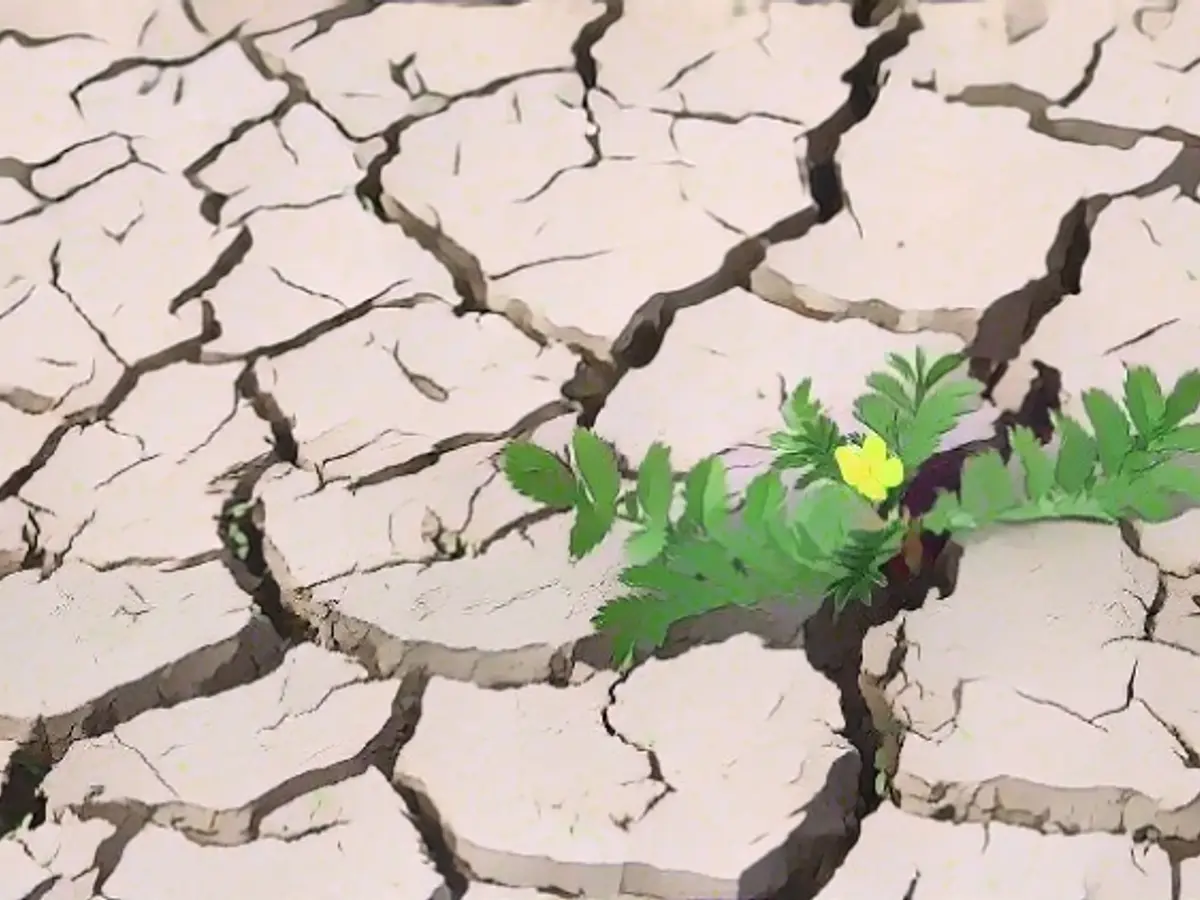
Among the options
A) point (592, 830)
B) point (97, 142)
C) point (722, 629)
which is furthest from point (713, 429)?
point (97, 142)

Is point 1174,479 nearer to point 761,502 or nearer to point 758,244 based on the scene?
point 761,502

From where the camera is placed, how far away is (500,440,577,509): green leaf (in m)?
0.98

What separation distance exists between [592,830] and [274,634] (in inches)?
11.7

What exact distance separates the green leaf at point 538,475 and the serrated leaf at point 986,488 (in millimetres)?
300

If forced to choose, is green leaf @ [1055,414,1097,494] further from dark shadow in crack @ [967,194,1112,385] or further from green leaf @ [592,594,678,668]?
green leaf @ [592,594,678,668]

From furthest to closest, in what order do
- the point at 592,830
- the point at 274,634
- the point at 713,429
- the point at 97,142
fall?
the point at 97,142 → the point at 713,429 → the point at 274,634 → the point at 592,830

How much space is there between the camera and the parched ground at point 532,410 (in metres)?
0.96

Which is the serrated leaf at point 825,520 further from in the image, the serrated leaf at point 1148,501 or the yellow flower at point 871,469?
the serrated leaf at point 1148,501

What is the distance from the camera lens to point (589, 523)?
3.29 feet

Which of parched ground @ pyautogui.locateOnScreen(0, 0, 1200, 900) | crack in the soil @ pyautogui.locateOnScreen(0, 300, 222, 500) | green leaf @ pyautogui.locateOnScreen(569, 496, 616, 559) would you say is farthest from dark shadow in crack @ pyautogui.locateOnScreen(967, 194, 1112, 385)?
crack in the soil @ pyautogui.locateOnScreen(0, 300, 222, 500)

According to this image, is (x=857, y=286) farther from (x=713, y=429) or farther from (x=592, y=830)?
(x=592, y=830)

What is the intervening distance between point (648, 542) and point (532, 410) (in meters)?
0.23

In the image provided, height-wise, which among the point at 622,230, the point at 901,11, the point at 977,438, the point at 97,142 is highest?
the point at 97,142

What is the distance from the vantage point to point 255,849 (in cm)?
96
